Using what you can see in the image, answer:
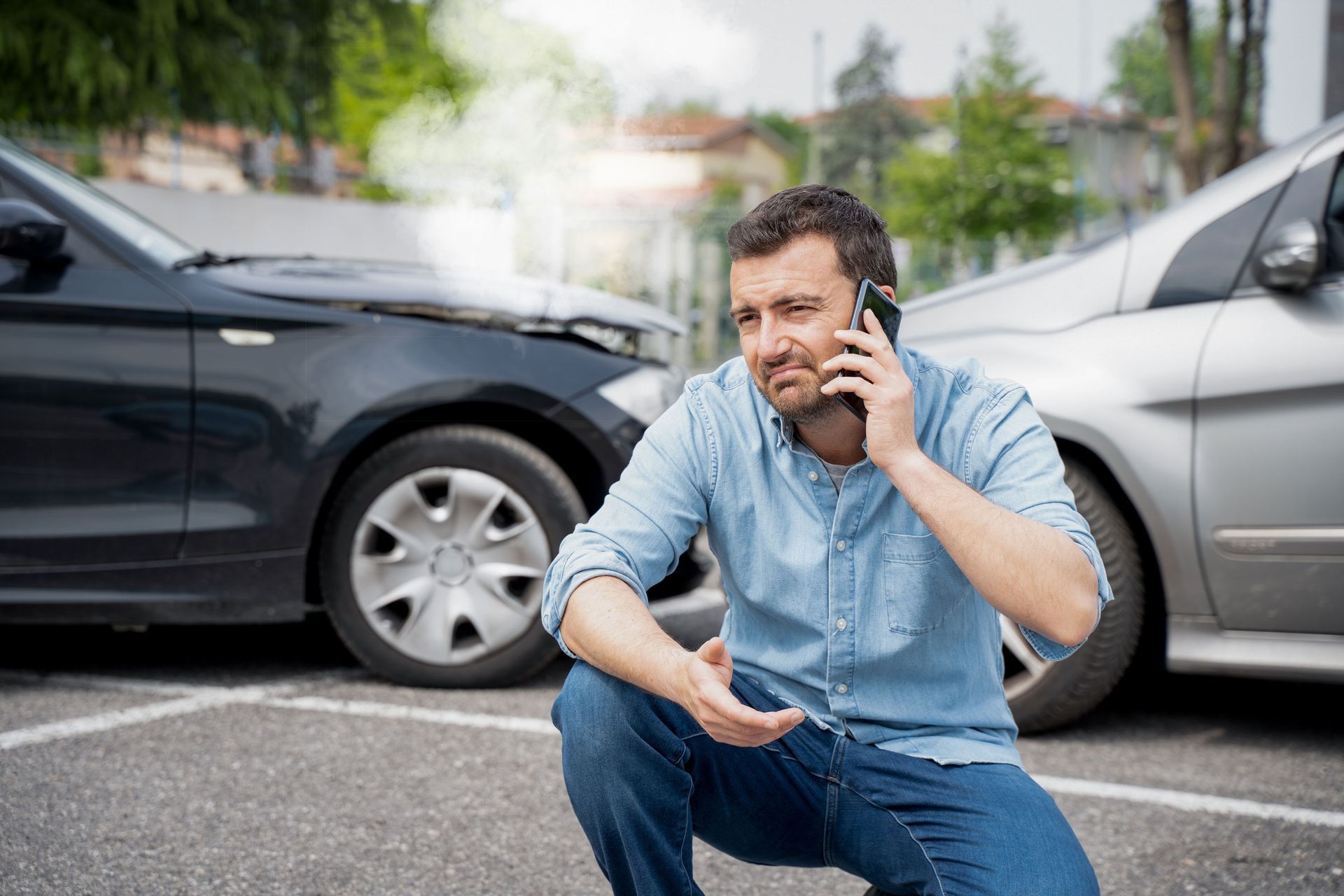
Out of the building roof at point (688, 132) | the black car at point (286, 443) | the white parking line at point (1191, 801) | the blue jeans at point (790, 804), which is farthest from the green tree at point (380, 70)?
the blue jeans at point (790, 804)

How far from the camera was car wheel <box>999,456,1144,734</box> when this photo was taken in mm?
3383

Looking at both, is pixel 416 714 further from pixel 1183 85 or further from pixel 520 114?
pixel 1183 85

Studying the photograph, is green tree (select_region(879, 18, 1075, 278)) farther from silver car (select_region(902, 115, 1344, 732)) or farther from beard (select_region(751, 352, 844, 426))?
beard (select_region(751, 352, 844, 426))

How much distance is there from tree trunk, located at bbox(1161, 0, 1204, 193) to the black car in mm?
9091

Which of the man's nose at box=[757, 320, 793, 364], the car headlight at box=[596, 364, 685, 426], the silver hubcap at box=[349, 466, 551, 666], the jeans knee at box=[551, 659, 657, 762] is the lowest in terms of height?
the silver hubcap at box=[349, 466, 551, 666]

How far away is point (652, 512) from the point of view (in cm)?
204

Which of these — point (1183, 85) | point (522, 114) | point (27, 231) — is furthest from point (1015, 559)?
point (1183, 85)

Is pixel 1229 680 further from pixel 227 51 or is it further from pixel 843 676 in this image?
pixel 227 51

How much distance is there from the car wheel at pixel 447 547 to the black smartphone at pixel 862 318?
1.94m

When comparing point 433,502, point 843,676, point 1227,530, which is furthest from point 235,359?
point 1227,530

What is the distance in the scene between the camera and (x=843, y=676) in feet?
6.51

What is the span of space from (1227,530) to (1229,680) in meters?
1.24

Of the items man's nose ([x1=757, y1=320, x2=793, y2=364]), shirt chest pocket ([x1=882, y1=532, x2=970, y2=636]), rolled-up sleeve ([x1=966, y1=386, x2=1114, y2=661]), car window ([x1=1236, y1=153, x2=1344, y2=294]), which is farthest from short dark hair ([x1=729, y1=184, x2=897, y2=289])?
car window ([x1=1236, y1=153, x2=1344, y2=294])

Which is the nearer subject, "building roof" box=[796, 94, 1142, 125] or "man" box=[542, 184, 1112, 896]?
"man" box=[542, 184, 1112, 896]
